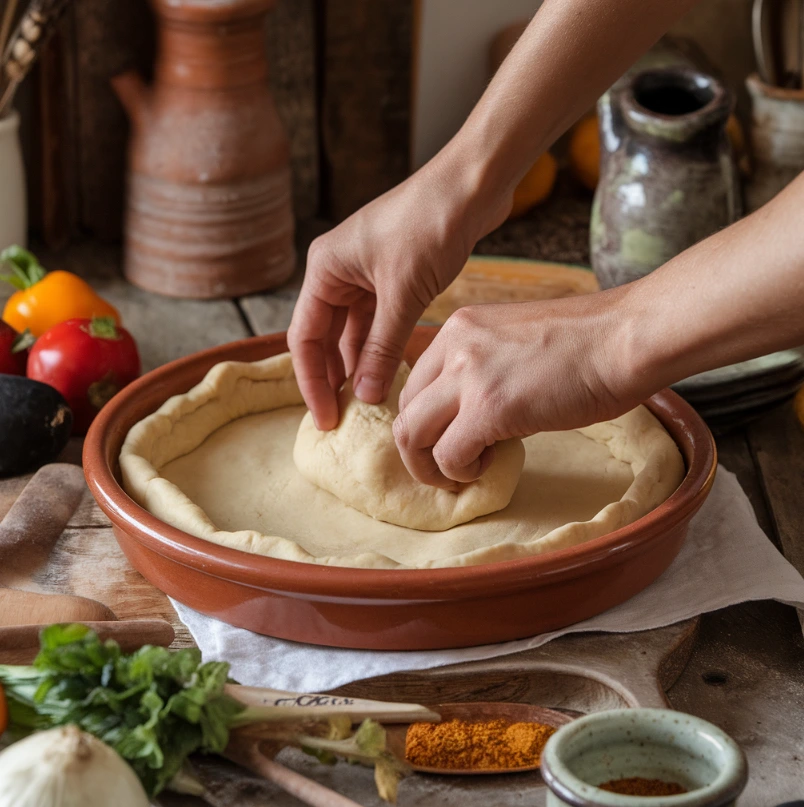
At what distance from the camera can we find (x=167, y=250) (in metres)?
2.81

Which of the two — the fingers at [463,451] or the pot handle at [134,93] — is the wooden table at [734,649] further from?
the pot handle at [134,93]

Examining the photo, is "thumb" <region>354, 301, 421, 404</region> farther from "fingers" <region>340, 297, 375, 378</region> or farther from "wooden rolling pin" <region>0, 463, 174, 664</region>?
"wooden rolling pin" <region>0, 463, 174, 664</region>

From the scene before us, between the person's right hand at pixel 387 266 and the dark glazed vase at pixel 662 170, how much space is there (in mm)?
639

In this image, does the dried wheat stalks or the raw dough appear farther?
the dried wheat stalks

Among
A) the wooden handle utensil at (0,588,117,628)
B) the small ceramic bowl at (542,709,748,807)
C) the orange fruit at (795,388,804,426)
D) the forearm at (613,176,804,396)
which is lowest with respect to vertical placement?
the orange fruit at (795,388,804,426)

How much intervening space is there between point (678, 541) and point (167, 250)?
1765 millimetres

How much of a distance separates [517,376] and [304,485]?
52cm

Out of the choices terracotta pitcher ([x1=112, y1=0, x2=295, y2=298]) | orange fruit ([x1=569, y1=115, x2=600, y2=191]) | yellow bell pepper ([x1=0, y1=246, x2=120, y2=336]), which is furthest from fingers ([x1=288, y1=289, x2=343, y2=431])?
orange fruit ([x1=569, y1=115, x2=600, y2=191])

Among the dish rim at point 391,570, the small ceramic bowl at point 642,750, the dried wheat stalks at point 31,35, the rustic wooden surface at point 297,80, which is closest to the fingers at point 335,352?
the dish rim at point 391,570

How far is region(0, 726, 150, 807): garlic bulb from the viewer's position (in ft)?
3.08

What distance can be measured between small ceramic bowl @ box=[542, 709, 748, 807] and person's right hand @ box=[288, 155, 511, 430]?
0.75 meters

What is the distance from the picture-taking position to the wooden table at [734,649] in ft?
3.91

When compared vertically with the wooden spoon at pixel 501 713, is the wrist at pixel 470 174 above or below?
above

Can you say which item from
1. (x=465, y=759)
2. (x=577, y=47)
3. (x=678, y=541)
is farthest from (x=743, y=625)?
(x=577, y=47)
